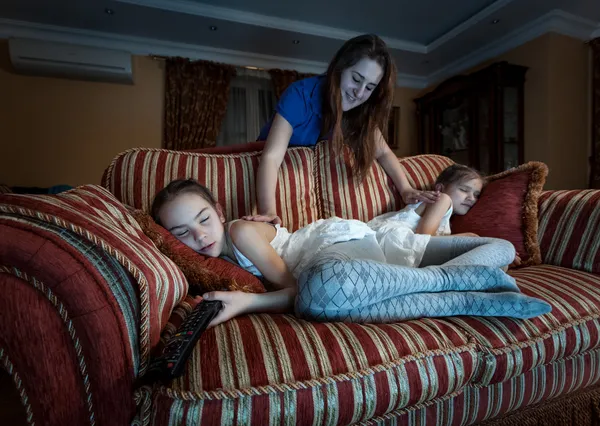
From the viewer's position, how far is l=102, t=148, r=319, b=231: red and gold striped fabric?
1266 mm

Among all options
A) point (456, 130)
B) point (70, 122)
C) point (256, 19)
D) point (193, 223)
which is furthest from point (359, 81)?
point (70, 122)

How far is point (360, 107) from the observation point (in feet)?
5.03

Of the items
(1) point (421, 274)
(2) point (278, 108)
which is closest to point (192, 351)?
(1) point (421, 274)

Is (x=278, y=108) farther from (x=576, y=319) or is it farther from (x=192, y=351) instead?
(x=576, y=319)

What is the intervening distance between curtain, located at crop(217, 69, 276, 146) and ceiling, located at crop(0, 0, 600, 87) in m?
0.21

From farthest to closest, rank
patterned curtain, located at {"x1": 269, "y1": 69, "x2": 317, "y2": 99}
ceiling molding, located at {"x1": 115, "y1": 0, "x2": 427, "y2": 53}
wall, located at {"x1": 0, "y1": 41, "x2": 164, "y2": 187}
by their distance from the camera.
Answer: patterned curtain, located at {"x1": 269, "y1": 69, "x2": 317, "y2": 99} → wall, located at {"x1": 0, "y1": 41, "x2": 164, "y2": 187} → ceiling molding, located at {"x1": 115, "y1": 0, "x2": 427, "y2": 53}

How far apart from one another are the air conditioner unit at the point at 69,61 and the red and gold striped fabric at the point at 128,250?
331 centimetres

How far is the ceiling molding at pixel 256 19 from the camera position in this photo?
9.68ft

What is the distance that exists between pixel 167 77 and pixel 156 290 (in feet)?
12.0

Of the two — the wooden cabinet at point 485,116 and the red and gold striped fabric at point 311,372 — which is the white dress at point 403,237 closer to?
the red and gold striped fabric at point 311,372

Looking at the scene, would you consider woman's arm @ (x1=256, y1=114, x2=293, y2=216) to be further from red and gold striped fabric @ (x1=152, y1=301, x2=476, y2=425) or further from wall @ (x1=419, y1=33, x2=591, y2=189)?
wall @ (x1=419, y1=33, x2=591, y2=189)

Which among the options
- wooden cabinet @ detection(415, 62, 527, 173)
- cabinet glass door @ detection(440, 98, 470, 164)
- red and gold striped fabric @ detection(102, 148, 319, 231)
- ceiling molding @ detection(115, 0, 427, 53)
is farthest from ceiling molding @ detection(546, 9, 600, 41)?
red and gold striped fabric @ detection(102, 148, 319, 231)

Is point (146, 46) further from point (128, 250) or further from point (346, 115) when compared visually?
point (128, 250)

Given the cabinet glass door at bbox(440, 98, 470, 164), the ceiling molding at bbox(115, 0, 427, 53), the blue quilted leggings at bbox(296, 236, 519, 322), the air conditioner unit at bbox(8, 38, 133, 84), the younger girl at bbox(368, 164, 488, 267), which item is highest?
the ceiling molding at bbox(115, 0, 427, 53)
